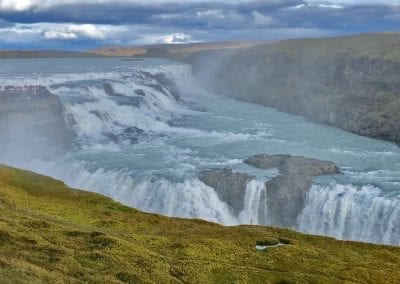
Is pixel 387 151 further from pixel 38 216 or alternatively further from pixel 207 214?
pixel 38 216

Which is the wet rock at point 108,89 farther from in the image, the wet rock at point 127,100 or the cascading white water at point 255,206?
the cascading white water at point 255,206

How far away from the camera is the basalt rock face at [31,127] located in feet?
226

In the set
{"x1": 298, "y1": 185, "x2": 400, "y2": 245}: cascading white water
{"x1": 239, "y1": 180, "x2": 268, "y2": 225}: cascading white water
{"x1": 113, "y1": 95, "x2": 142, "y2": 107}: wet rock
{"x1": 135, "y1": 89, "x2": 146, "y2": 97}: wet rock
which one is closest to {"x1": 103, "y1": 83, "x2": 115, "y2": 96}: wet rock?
{"x1": 113, "y1": 95, "x2": 142, "y2": 107}: wet rock

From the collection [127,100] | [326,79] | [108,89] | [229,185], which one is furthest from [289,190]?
[326,79]

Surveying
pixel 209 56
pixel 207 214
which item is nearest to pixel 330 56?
pixel 209 56

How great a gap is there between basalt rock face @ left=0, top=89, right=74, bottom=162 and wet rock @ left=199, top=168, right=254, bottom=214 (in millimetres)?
23217

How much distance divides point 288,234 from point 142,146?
39717 millimetres

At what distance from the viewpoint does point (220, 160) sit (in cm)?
Result: 6003

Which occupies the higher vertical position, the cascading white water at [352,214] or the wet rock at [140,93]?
the wet rock at [140,93]

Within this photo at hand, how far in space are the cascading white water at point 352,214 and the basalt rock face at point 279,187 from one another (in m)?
1.18

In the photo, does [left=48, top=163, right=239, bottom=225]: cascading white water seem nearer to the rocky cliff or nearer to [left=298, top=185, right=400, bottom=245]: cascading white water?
[left=298, top=185, right=400, bottom=245]: cascading white water

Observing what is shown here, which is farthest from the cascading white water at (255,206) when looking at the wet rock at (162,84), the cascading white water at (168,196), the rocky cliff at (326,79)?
the wet rock at (162,84)

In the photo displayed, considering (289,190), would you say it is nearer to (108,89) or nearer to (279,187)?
(279,187)

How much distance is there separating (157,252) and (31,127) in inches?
2039
